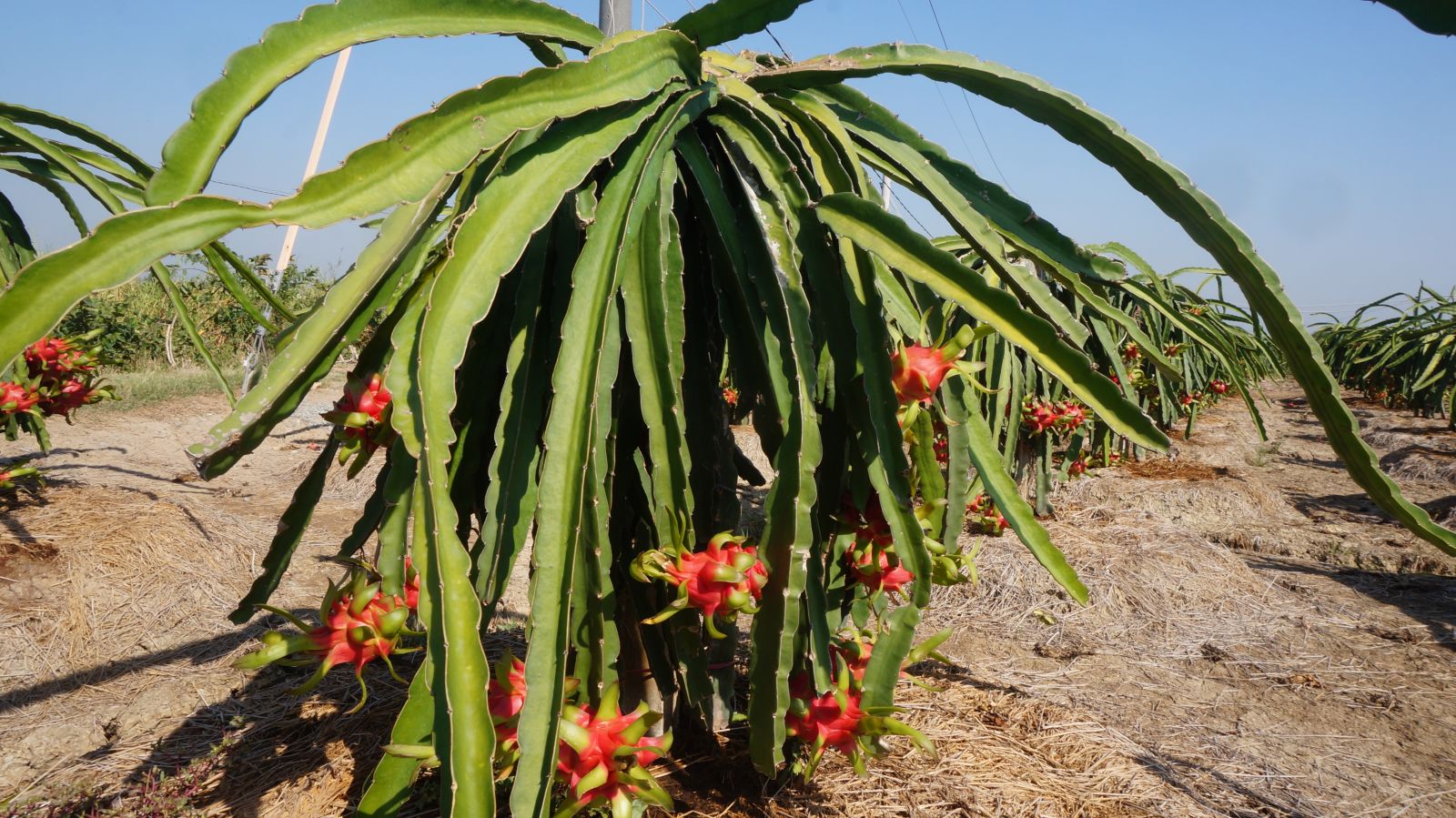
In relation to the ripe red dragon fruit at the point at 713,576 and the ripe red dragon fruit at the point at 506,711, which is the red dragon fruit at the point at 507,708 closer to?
the ripe red dragon fruit at the point at 506,711

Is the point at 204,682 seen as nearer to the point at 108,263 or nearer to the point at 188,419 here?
the point at 108,263

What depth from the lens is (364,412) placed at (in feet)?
3.90

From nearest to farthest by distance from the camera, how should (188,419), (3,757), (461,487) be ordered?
(461,487)
(3,757)
(188,419)

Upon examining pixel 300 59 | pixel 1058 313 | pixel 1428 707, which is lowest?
pixel 1428 707

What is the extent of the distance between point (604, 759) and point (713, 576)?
0.29 meters

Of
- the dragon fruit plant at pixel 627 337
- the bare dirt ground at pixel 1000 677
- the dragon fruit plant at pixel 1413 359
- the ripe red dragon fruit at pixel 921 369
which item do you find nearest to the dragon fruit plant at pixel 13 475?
the bare dirt ground at pixel 1000 677

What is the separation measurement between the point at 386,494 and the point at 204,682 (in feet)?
5.43

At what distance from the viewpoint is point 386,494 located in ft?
3.83

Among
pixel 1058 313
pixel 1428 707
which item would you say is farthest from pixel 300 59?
pixel 1428 707

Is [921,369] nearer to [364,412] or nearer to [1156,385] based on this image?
[364,412]

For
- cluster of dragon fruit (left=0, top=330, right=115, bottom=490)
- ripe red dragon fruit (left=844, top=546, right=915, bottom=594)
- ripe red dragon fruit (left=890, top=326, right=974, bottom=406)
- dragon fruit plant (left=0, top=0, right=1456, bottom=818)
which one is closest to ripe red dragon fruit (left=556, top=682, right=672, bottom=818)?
dragon fruit plant (left=0, top=0, right=1456, bottom=818)

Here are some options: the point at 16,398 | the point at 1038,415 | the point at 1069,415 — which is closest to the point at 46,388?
the point at 16,398

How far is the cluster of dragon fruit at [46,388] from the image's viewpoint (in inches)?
111

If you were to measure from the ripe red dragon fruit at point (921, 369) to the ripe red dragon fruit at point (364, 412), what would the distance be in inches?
30.2
